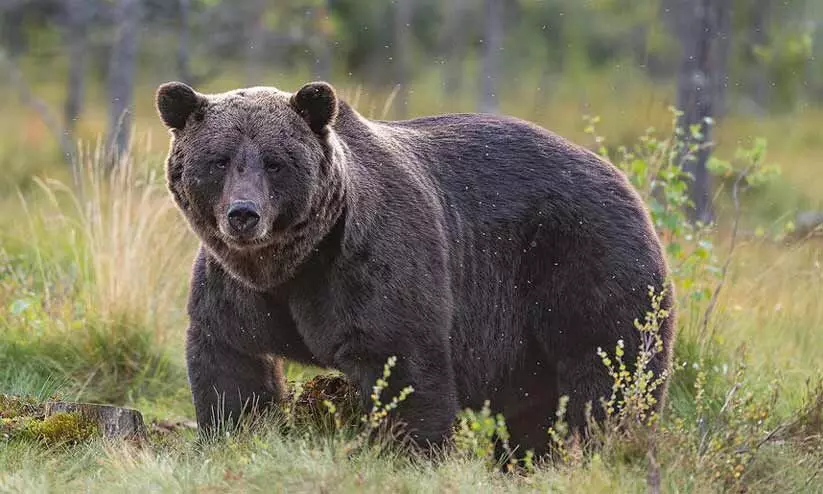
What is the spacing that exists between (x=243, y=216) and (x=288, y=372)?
2.59m

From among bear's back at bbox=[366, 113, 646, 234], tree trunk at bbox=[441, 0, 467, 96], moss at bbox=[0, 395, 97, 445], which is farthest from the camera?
tree trunk at bbox=[441, 0, 467, 96]

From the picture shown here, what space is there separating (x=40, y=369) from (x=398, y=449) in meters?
2.91

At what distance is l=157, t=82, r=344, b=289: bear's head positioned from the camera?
16.5 ft

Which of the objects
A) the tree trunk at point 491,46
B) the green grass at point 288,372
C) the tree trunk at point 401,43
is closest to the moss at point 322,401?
the green grass at point 288,372

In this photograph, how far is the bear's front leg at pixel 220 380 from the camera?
544 cm

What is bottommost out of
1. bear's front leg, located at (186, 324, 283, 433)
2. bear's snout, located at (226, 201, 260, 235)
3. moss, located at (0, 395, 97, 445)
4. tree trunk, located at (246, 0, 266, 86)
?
moss, located at (0, 395, 97, 445)

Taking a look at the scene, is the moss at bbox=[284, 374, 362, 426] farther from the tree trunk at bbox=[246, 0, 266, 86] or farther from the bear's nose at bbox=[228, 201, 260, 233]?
the tree trunk at bbox=[246, 0, 266, 86]

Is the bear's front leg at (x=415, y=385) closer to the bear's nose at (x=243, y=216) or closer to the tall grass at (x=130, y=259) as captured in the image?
the bear's nose at (x=243, y=216)

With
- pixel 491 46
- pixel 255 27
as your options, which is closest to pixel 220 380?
pixel 491 46

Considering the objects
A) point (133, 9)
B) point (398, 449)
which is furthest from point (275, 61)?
point (398, 449)

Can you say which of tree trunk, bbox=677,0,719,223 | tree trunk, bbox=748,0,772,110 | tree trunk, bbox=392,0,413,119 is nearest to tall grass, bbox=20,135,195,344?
tree trunk, bbox=677,0,719,223

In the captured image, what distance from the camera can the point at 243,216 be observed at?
4828mm

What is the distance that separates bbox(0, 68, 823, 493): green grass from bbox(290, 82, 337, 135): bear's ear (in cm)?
134

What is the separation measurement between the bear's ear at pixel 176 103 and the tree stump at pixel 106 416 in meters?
1.46
